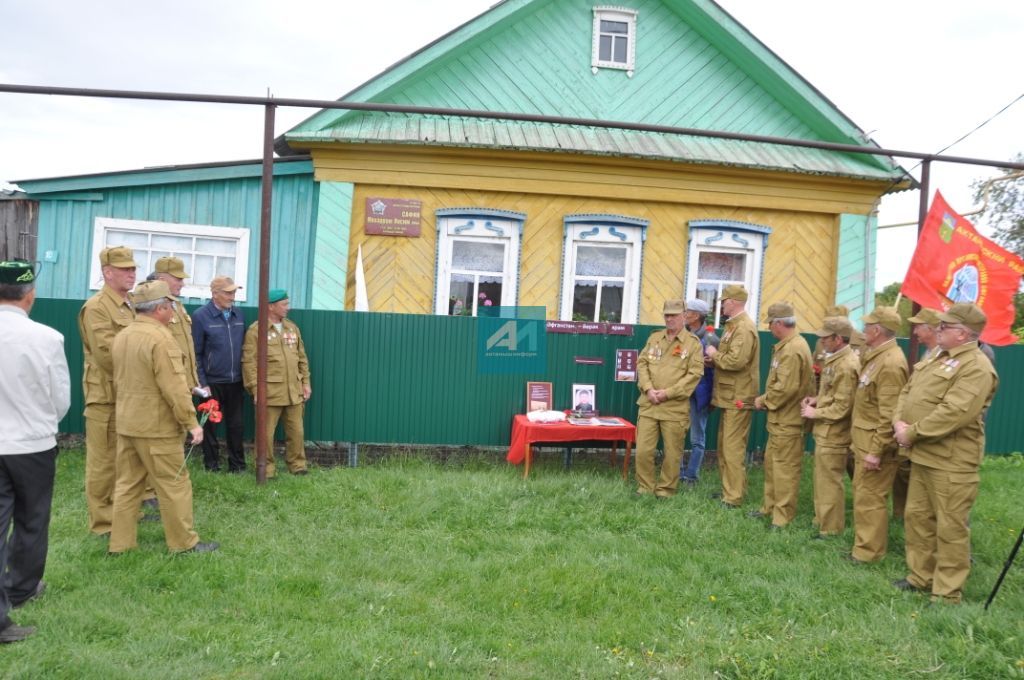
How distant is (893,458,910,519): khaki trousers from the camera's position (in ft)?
20.7

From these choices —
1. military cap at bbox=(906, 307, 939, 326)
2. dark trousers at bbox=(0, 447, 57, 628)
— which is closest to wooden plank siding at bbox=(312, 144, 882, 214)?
military cap at bbox=(906, 307, 939, 326)

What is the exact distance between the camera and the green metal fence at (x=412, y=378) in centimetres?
810

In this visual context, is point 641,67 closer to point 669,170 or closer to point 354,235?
point 669,170

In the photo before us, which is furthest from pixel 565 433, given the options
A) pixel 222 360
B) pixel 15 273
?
pixel 15 273

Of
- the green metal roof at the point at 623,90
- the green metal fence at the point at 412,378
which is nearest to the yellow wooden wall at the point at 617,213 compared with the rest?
the green metal roof at the point at 623,90

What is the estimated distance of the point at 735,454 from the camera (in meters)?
7.07

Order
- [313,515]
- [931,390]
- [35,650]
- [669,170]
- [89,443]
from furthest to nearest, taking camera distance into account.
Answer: [669,170] < [313,515] < [89,443] < [931,390] < [35,650]

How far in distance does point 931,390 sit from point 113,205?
10.2 meters

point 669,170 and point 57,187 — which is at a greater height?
point 669,170

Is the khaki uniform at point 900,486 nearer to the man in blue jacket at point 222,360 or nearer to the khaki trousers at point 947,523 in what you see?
the khaki trousers at point 947,523

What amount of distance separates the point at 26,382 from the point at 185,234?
652cm

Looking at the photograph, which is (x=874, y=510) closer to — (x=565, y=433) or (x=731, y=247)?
(x=565, y=433)

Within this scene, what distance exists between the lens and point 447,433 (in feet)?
27.4

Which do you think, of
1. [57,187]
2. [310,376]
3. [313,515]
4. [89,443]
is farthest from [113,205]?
[313,515]
